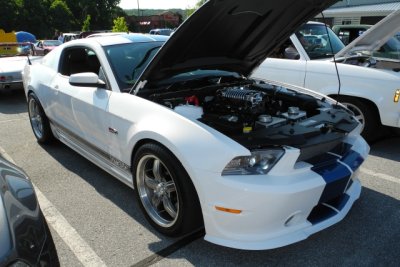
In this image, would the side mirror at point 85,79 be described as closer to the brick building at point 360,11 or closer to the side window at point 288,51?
the side window at point 288,51

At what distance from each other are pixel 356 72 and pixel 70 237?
12.9 feet

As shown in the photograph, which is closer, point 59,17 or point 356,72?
point 356,72

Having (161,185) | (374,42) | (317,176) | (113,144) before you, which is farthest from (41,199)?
(374,42)

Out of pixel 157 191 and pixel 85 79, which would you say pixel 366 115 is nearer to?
pixel 157 191

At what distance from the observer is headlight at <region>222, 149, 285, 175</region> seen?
7.88 ft

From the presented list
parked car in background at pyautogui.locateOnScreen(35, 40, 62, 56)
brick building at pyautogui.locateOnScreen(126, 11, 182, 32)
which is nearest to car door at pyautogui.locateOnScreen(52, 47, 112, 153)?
parked car in background at pyautogui.locateOnScreen(35, 40, 62, 56)

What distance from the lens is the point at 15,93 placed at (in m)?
→ 9.62

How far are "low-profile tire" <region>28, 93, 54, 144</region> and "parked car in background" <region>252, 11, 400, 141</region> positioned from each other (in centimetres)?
321

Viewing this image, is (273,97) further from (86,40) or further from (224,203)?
(86,40)

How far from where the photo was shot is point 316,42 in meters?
5.75

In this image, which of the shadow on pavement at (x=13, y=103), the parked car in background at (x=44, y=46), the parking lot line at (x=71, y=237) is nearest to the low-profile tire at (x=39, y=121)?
the parking lot line at (x=71, y=237)

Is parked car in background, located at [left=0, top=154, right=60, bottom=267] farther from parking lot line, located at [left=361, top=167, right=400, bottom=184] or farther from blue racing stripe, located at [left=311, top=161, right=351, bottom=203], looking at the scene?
parking lot line, located at [left=361, top=167, right=400, bottom=184]

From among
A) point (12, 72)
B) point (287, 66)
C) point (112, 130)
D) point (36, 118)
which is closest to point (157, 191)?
point (112, 130)

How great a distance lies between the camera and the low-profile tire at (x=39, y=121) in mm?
4902
